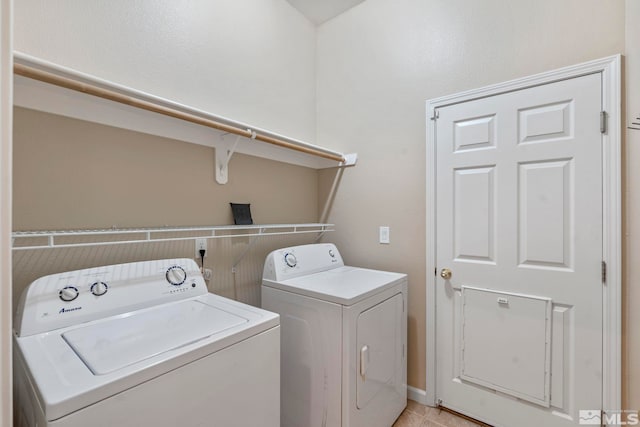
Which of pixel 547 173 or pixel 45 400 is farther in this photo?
pixel 547 173

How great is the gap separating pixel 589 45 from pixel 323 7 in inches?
67.9

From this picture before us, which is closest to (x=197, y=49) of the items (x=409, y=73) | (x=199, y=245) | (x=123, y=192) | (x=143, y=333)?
(x=123, y=192)

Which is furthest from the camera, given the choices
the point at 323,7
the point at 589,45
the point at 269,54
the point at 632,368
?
the point at 323,7

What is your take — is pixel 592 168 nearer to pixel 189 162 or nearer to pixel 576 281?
pixel 576 281

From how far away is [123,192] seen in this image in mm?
1367

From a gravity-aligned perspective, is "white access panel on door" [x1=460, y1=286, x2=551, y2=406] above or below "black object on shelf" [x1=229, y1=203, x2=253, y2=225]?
below

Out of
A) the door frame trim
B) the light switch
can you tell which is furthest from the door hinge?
the light switch

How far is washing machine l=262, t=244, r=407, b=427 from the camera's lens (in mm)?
1439

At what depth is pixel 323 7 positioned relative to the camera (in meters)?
2.31

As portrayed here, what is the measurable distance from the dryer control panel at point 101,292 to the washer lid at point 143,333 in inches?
2.3

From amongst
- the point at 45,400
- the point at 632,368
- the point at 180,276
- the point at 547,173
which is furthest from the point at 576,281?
the point at 45,400

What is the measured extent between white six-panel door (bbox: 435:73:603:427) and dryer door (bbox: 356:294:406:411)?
298 mm

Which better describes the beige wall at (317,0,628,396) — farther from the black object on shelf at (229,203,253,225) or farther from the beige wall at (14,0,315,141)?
the black object on shelf at (229,203,253,225)

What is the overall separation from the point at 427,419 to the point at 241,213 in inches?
66.7
